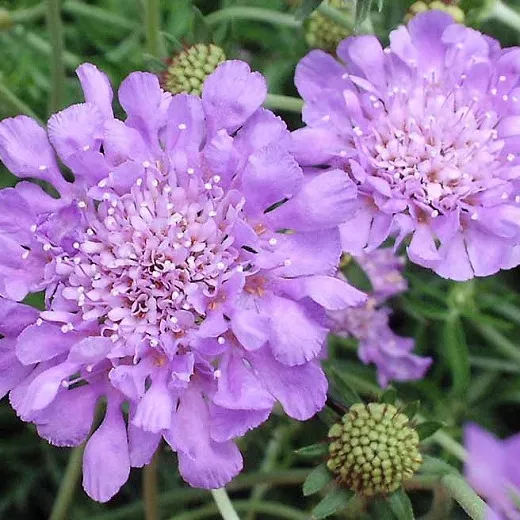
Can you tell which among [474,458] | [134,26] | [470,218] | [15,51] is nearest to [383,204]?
[470,218]

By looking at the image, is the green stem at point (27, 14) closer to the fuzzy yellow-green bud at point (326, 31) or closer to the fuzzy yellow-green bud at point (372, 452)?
the fuzzy yellow-green bud at point (326, 31)

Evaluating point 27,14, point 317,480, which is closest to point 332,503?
point 317,480

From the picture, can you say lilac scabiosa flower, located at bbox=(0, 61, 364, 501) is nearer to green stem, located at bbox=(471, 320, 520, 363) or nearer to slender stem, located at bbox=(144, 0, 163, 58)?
slender stem, located at bbox=(144, 0, 163, 58)

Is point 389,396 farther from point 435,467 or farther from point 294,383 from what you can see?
point 294,383

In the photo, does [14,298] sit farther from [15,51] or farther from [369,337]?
[15,51]

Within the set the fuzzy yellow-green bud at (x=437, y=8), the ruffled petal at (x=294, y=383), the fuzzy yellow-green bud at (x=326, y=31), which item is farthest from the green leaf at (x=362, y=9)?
the ruffled petal at (x=294, y=383)
